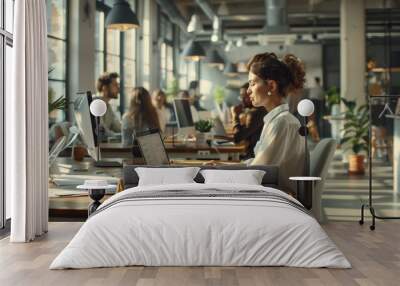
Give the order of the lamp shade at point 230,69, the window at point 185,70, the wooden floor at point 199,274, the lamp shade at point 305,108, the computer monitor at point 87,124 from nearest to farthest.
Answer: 1. the wooden floor at point 199,274
2. the computer monitor at point 87,124
3. the lamp shade at point 305,108
4. the window at point 185,70
5. the lamp shade at point 230,69

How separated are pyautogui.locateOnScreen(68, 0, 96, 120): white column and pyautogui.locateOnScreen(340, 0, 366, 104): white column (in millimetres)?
5943

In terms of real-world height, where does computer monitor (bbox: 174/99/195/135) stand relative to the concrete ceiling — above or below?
below

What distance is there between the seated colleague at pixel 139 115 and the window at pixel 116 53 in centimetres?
264

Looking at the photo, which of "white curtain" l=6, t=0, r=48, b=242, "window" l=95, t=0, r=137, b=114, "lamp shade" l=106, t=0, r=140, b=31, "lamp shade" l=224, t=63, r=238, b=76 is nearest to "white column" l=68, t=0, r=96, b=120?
"window" l=95, t=0, r=137, b=114

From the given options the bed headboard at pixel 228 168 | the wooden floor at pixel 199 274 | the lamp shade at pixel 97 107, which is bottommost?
the wooden floor at pixel 199 274

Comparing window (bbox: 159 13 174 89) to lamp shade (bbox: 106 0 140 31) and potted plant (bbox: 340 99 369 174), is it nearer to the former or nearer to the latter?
potted plant (bbox: 340 99 369 174)

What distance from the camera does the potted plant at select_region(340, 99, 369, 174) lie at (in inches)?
490

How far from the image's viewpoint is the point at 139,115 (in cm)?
846

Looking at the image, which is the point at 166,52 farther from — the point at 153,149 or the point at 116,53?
the point at 153,149

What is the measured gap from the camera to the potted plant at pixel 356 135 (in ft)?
40.8

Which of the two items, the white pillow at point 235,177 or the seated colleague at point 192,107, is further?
the seated colleague at point 192,107

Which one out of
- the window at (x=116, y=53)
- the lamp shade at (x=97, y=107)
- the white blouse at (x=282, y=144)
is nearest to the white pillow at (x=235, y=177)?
the white blouse at (x=282, y=144)

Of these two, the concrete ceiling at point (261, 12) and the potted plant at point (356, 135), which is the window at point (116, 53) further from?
the potted plant at point (356, 135)

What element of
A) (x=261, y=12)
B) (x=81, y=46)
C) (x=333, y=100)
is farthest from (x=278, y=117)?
(x=261, y=12)
